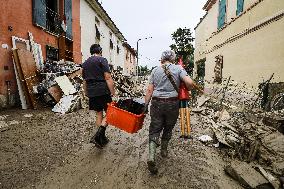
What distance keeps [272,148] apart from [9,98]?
773cm

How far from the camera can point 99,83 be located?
505 centimetres

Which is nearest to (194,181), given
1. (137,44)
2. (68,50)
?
(68,50)

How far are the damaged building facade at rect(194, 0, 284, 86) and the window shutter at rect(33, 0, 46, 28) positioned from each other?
8233 millimetres

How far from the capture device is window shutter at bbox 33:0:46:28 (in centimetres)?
1046

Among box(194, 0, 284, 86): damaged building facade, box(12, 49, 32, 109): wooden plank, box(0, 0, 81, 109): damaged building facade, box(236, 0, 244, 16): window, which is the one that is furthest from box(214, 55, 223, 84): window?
box(12, 49, 32, 109): wooden plank

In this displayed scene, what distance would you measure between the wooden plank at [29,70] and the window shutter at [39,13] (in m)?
1.91

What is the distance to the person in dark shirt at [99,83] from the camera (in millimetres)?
4964

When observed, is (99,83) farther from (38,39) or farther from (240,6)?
(240,6)

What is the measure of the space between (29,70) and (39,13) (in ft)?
9.99

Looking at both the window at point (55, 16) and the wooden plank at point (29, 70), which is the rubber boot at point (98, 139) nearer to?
the wooden plank at point (29, 70)

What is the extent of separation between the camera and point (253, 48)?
9703mm

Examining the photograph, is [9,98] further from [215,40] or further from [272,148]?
[215,40]

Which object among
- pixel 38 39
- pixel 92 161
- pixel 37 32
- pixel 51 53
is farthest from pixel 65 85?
pixel 92 161

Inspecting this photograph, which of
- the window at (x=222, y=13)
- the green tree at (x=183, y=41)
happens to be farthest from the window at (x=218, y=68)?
the green tree at (x=183, y=41)
